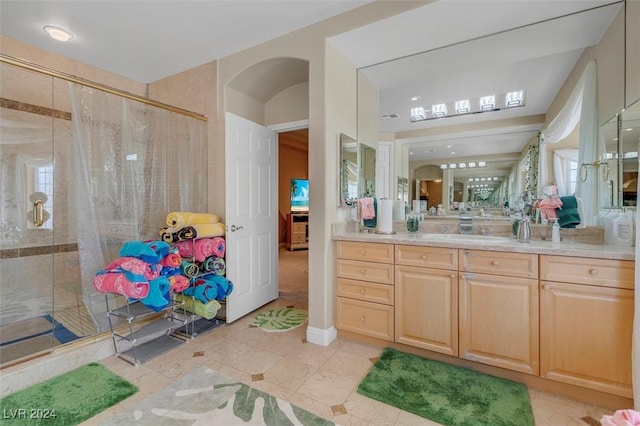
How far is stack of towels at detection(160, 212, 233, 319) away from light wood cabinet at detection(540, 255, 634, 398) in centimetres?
248

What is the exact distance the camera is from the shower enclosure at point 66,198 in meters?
2.26

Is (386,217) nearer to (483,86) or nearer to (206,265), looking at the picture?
(483,86)

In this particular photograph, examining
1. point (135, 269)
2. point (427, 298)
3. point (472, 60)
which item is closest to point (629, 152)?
point (472, 60)

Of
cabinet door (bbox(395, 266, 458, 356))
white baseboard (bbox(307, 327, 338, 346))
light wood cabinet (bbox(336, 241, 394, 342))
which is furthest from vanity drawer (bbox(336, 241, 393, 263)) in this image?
white baseboard (bbox(307, 327, 338, 346))

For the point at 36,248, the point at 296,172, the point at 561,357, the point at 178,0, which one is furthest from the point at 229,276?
the point at 296,172

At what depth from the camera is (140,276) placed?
2.04 meters

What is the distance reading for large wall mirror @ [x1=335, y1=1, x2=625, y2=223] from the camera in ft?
6.46

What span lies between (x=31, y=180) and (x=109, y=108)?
35.6 inches

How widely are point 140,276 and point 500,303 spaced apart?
251 cm

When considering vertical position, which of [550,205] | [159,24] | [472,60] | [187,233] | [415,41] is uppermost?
[159,24]

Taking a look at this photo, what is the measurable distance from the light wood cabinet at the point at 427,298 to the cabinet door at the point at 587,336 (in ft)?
1.70

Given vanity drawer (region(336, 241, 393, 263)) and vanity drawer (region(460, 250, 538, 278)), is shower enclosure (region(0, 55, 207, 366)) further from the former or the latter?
vanity drawer (region(460, 250, 538, 278))

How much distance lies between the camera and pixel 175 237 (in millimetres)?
2529

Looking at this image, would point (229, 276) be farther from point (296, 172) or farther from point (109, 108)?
point (296, 172)
